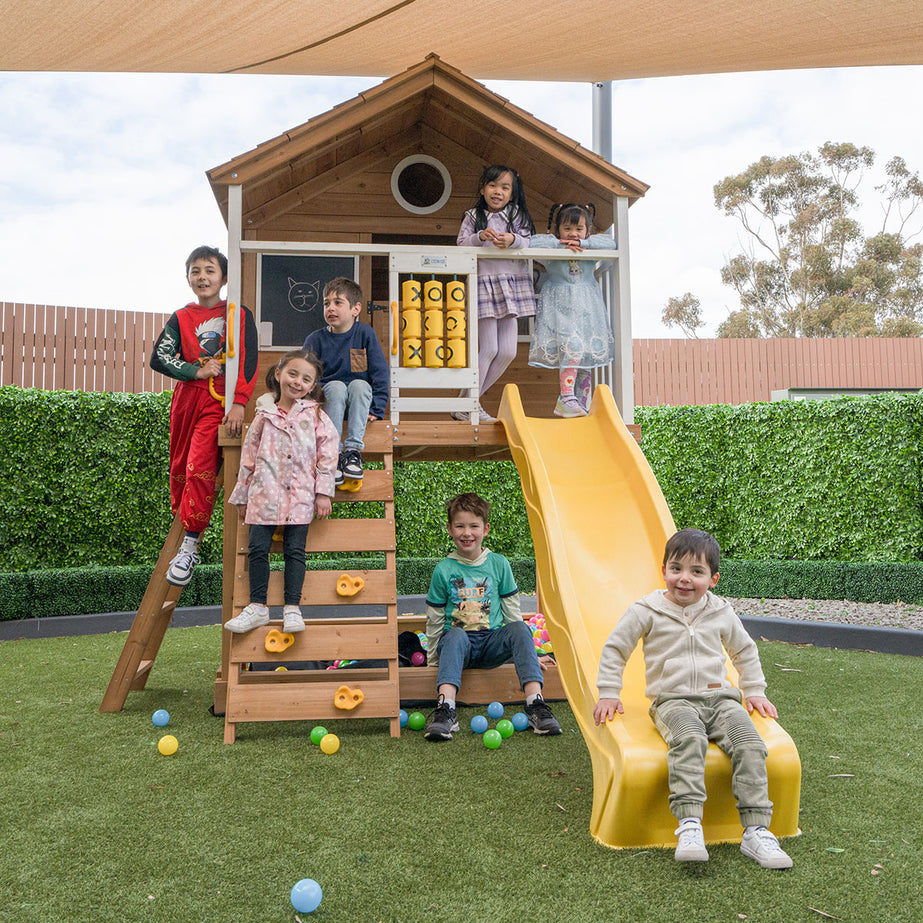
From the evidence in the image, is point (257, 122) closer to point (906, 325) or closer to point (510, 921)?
point (906, 325)

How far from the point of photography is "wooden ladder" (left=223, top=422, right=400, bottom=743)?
14.6 feet

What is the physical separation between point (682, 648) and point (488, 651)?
76.0 inches

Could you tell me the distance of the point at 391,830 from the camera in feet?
10.1

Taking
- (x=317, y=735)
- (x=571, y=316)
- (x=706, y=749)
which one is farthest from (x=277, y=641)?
(x=571, y=316)

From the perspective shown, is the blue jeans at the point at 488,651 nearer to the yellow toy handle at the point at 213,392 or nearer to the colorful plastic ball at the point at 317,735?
the colorful plastic ball at the point at 317,735

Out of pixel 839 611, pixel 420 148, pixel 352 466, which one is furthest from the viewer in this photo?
pixel 839 611

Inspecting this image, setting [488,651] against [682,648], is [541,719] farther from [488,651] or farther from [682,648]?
[682,648]

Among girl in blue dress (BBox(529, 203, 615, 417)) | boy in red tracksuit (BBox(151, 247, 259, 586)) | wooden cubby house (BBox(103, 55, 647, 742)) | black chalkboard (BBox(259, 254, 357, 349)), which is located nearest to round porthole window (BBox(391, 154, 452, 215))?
wooden cubby house (BBox(103, 55, 647, 742))

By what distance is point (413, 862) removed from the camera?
2.78 metres

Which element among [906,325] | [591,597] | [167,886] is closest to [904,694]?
[591,597]

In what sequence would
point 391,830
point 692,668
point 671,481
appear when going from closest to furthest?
point 391,830, point 692,668, point 671,481

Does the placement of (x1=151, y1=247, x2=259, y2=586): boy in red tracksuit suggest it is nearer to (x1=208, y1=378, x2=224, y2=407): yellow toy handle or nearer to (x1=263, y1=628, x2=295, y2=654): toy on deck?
(x1=208, y1=378, x2=224, y2=407): yellow toy handle

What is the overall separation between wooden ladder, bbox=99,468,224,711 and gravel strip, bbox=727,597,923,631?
5638 mm

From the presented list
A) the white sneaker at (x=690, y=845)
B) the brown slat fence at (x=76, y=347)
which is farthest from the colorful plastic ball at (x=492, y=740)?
the brown slat fence at (x=76, y=347)
